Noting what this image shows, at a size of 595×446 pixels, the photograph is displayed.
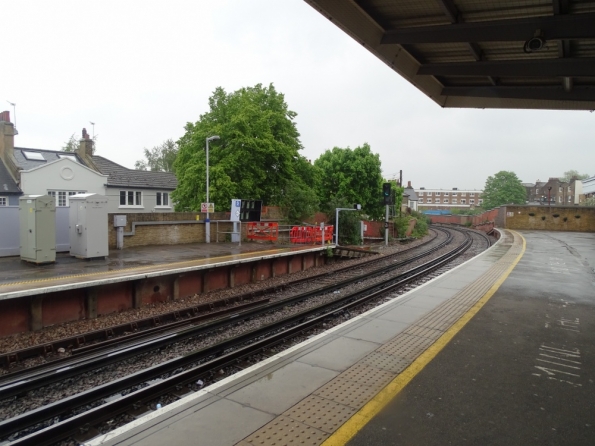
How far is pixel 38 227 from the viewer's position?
11.9 meters

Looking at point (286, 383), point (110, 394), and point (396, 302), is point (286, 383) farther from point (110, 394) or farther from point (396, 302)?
point (396, 302)

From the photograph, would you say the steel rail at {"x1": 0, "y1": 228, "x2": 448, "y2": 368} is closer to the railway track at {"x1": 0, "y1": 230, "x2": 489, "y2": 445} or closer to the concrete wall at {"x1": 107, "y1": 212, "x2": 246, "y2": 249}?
the railway track at {"x1": 0, "y1": 230, "x2": 489, "y2": 445}

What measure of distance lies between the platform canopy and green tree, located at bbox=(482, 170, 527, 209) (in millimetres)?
91536

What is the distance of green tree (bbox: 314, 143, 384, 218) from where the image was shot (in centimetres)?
3472

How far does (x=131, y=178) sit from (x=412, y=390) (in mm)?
33477

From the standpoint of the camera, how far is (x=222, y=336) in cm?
890

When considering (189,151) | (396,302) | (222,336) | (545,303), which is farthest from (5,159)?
(545,303)

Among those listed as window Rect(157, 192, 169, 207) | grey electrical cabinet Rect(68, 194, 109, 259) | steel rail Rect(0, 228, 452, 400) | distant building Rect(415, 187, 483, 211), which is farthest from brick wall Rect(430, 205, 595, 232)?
distant building Rect(415, 187, 483, 211)

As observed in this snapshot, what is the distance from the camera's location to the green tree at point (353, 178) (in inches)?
1367

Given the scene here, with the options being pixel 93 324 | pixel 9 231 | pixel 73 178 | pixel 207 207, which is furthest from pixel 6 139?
pixel 93 324

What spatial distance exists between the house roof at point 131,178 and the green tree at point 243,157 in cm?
500

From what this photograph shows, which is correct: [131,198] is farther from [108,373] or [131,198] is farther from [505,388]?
[505,388]

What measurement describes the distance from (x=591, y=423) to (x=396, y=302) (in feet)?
17.2

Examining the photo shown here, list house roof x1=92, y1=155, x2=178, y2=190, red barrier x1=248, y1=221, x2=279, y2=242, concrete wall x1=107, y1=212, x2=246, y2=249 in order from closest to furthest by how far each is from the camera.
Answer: concrete wall x1=107, y1=212, x2=246, y2=249
red barrier x1=248, y1=221, x2=279, y2=242
house roof x1=92, y1=155, x2=178, y2=190
